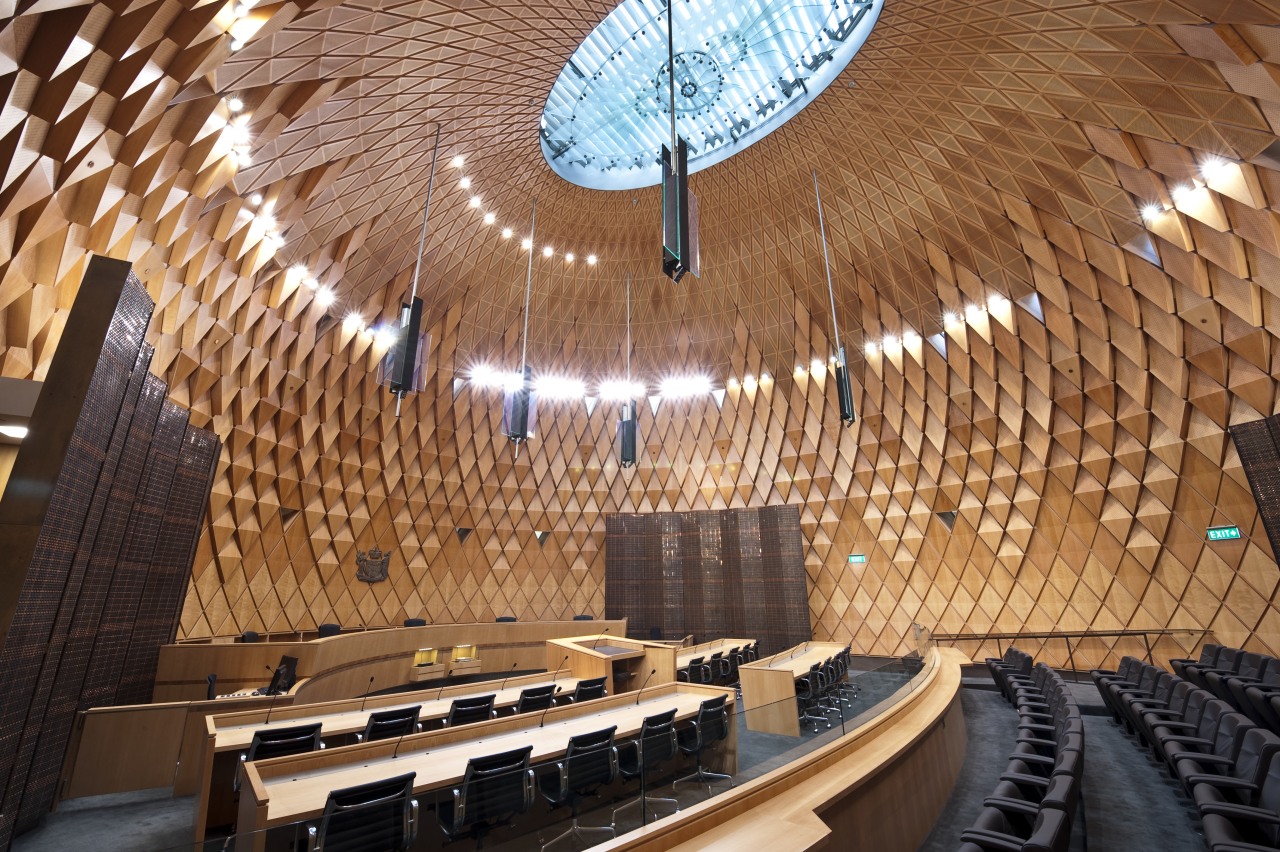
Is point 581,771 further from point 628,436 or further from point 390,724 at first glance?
point 628,436

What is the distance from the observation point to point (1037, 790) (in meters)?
4.14

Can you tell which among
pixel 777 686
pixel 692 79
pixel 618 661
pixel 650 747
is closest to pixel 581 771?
pixel 650 747

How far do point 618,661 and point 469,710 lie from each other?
4.21 meters

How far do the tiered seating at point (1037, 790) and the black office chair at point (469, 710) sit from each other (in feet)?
18.0

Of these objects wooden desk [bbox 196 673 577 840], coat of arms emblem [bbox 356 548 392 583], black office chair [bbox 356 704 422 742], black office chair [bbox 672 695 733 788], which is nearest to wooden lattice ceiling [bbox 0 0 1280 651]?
coat of arms emblem [bbox 356 548 392 583]

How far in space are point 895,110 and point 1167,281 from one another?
740cm

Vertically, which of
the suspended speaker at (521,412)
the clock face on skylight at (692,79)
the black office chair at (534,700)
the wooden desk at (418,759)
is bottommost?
the black office chair at (534,700)

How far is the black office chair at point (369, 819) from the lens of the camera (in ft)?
11.5

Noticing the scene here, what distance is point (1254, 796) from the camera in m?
4.05

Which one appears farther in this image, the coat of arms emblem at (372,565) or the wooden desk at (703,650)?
the coat of arms emblem at (372,565)

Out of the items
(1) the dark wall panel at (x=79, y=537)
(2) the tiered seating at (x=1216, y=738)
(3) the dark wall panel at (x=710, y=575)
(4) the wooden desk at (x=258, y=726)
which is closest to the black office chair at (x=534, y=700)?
(4) the wooden desk at (x=258, y=726)

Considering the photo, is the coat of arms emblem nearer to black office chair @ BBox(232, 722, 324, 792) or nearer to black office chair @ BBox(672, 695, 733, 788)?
black office chair @ BBox(232, 722, 324, 792)

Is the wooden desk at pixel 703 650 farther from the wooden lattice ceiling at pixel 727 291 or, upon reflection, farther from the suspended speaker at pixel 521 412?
the wooden lattice ceiling at pixel 727 291

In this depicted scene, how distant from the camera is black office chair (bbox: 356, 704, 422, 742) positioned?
234 inches
